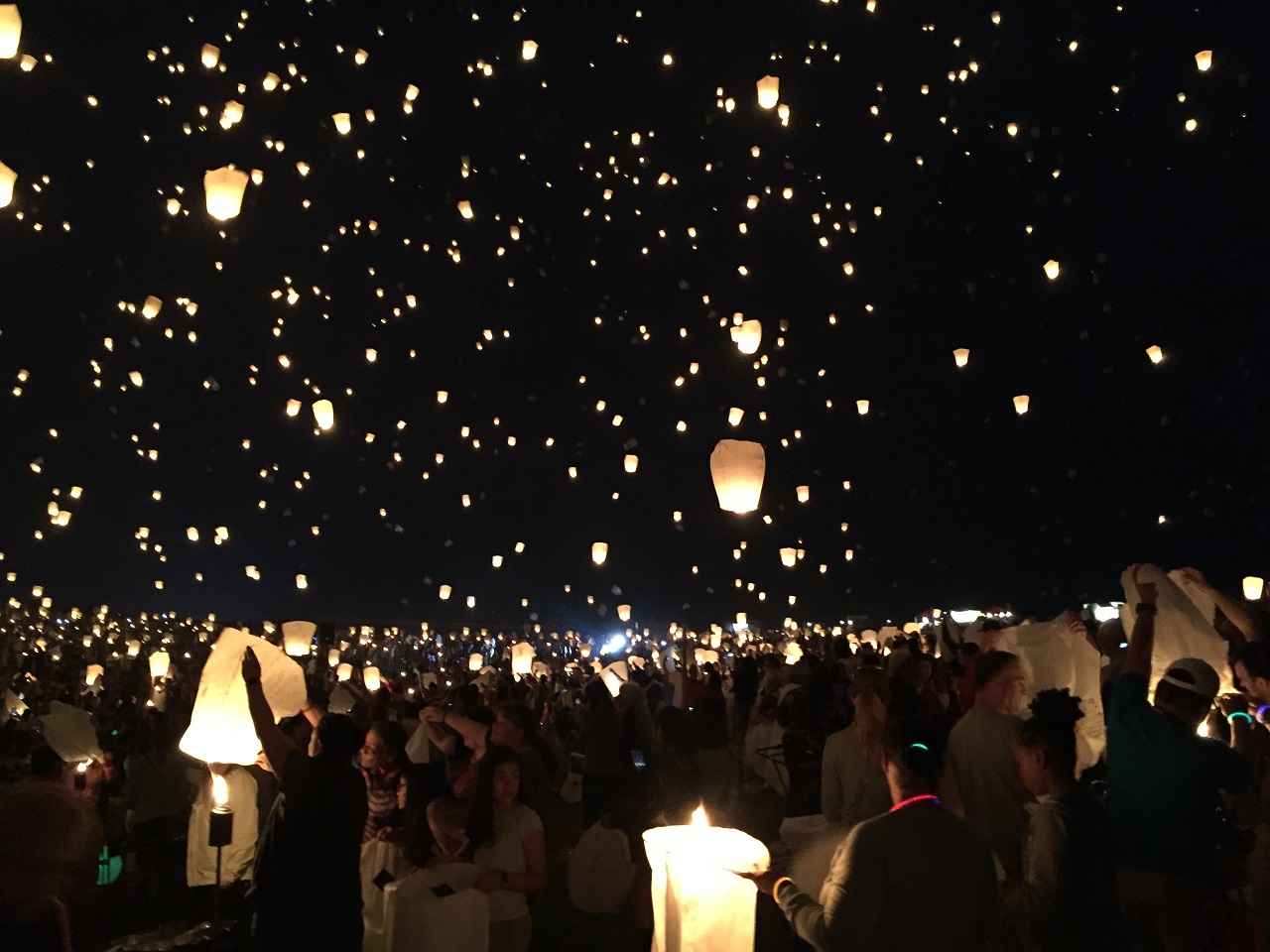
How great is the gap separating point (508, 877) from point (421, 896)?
0.37 metres

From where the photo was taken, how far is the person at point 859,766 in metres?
4.49

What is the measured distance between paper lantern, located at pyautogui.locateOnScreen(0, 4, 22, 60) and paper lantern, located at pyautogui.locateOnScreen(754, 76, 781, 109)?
742 cm

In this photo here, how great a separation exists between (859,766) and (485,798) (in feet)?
5.30

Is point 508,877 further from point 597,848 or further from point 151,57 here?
point 151,57

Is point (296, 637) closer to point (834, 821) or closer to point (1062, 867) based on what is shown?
point (834, 821)

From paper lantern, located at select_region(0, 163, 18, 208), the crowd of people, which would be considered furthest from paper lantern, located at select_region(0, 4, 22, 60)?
the crowd of people

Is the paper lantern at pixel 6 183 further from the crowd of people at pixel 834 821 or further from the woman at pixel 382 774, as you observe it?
the woman at pixel 382 774

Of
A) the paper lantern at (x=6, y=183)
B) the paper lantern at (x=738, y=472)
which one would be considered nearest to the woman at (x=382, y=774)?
the paper lantern at (x=738, y=472)

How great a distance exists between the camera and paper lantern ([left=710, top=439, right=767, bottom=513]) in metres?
8.06

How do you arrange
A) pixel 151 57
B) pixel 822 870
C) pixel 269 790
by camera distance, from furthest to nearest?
pixel 151 57
pixel 269 790
pixel 822 870

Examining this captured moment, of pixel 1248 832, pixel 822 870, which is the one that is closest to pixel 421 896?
pixel 822 870

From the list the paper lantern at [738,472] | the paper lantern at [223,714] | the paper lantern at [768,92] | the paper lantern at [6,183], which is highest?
the paper lantern at [768,92]

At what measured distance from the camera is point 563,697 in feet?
52.5

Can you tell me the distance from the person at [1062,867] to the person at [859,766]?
137 centimetres
